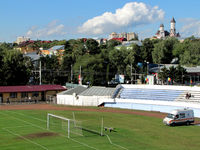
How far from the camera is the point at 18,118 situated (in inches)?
1845

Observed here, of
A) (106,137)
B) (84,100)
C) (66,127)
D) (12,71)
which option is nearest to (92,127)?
(66,127)

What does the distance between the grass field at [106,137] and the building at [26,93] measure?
98.9 ft

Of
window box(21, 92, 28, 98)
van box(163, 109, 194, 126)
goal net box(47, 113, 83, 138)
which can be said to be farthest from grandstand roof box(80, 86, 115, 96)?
van box(163, 109, 194, 126)

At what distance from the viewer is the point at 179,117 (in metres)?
40.5

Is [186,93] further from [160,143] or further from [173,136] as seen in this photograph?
[160,143]

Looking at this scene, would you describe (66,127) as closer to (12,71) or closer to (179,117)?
(179,117)

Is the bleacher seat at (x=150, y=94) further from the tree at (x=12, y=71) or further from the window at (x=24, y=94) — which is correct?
the tree at (x=12, y=71)

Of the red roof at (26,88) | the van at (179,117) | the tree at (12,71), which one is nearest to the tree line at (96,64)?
the tree at (12,71)

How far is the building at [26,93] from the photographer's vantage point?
7256 cm

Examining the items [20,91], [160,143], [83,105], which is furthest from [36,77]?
[160,143]

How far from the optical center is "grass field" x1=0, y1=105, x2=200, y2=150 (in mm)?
28484

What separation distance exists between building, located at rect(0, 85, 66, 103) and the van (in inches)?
1645

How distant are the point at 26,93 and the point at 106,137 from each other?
47324mm

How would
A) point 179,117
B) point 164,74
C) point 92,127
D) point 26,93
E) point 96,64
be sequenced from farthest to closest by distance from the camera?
point 96,64, point 164,74, point 26,93, point 179,117, point 92,127
